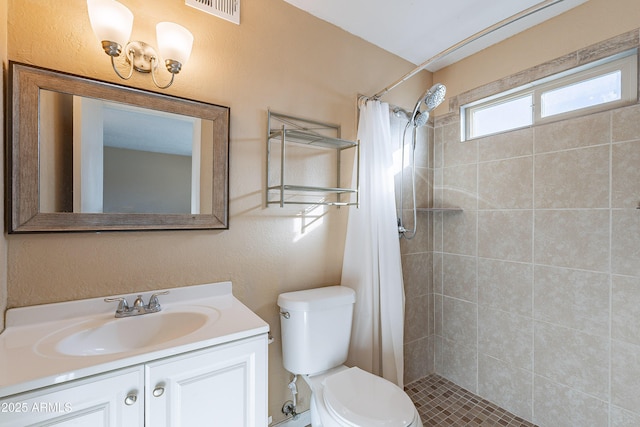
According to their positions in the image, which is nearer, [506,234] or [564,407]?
[564,407]

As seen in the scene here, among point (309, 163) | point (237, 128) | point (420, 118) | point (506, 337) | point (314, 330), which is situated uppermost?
point (420, 118)

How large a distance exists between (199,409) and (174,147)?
42.5 inches

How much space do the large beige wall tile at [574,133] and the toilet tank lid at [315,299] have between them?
1.50 meters

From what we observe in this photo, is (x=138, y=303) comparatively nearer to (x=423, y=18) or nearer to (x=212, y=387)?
(x=212, y=387)

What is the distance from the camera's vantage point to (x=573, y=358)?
161 centimetres

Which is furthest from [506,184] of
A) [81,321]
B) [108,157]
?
[81,321]

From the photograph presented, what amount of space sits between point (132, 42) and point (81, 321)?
1158mm

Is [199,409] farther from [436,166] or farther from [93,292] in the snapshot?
[436,166]

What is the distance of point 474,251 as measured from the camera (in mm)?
2070

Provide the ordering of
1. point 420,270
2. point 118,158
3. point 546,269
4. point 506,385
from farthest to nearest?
point 420,270
point 506,385
point 546,269
point 118,158

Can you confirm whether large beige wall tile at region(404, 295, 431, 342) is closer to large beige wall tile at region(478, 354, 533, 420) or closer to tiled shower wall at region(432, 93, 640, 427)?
tiled shower wall at region(432, 93, 640, 427)

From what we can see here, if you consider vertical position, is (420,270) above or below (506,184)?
below

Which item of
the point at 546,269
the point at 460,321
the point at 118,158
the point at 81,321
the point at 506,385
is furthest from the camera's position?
the point at 460,321

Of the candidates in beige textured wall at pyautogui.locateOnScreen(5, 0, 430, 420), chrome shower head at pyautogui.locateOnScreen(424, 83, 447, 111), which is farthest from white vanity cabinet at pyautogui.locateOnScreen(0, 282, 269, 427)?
chrome shower head at pyautogui.locateOnScreen(424, 83, 447, 111)
